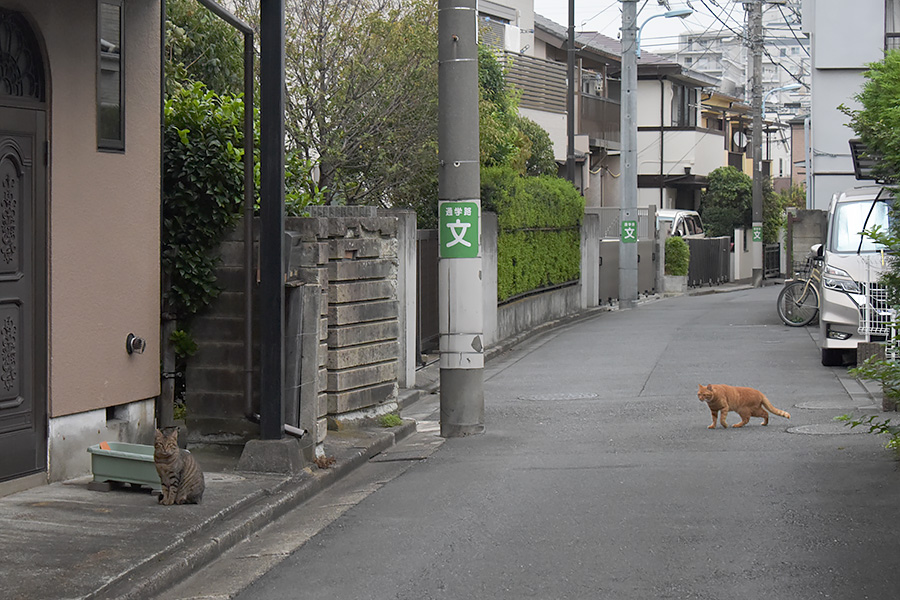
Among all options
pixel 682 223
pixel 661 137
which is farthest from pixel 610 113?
pixel 661 137

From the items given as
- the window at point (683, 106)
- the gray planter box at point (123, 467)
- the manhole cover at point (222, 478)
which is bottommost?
the manhole cover at point (222, 478)

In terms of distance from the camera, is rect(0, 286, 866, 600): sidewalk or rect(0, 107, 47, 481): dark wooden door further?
rect(0, 107, 47, 481): dark wooden door

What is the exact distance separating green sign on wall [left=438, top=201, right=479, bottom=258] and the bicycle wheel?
1264 cm

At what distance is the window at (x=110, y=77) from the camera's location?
28.2 ft

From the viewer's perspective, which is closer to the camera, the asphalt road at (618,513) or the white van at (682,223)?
the asphalt road at (618,513)

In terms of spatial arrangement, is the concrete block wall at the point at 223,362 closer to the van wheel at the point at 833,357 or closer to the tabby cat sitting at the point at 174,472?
the tabby cat sitting at the point at 174,472

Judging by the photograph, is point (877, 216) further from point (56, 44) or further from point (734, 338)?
point (56, 44)

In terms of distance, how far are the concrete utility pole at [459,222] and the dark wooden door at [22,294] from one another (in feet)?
13.9

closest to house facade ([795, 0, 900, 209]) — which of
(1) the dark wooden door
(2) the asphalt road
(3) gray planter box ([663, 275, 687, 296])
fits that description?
(2) the asphalt road

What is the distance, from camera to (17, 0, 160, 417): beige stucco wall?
814 cm

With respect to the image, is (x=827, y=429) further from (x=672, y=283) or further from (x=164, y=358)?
(x=672, y=283)

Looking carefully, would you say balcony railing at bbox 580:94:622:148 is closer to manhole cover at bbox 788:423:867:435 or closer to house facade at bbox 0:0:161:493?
manhole cover at bbox 788:423:867:435

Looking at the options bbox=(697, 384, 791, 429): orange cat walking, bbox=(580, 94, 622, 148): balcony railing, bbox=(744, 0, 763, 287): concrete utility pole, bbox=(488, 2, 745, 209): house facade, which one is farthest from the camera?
bbox=(744, 0, 763, 287): concrete utility pole

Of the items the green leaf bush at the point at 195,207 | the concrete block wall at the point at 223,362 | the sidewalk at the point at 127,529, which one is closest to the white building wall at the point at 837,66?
the green leaf bush at the point at 195,207
